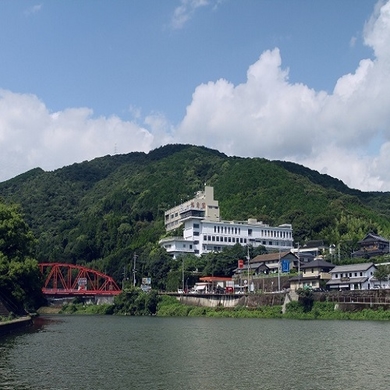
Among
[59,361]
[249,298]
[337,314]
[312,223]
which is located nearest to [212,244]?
[312,223]

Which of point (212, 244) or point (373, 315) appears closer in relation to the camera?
point (373, 315)

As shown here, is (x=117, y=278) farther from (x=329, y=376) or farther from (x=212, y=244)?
(x=329, y=376)

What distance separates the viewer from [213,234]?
8912 centimetres

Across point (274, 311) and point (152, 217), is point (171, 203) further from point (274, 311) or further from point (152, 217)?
point (274, 311)

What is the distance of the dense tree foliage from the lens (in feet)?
132

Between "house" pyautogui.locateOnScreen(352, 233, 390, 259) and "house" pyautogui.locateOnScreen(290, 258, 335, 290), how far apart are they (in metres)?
10.9

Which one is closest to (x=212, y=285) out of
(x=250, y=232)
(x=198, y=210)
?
(x=250, y=232)

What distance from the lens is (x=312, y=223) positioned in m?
90.7

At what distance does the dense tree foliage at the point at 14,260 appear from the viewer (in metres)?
40.2

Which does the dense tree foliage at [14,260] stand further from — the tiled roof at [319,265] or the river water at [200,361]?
the tiled roof at [319,265]

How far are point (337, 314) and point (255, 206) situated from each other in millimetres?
56235

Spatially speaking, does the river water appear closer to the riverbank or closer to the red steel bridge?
the riverbank

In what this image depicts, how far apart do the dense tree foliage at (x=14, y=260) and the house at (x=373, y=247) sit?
44588mm

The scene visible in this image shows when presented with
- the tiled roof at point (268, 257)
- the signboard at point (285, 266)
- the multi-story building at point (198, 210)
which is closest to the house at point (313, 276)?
the signboard at point (285, 266)
